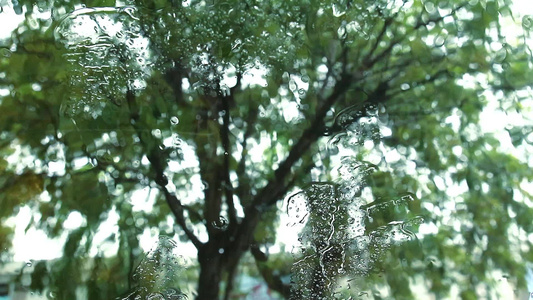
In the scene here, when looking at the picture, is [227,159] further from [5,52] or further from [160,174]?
[5,52]

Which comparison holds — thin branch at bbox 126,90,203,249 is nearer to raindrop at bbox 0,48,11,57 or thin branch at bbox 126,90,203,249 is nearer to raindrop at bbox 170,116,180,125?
raindrop at bbox 170,116,180,125

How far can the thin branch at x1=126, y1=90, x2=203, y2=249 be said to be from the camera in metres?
0.75

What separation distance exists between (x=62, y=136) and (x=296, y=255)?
1.20ft

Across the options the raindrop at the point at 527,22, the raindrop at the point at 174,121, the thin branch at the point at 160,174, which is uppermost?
the raindrop at the point at 527,22

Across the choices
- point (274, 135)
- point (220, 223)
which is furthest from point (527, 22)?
point (220, 223)

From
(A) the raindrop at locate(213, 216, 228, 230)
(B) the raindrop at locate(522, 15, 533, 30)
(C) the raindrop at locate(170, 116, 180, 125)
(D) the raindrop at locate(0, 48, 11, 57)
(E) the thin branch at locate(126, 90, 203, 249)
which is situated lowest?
(A) the raindrop at locate(213, 216, 228, 230)

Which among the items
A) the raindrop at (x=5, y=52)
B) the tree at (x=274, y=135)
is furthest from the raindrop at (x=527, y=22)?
the raindrop at (x=5, y=52)

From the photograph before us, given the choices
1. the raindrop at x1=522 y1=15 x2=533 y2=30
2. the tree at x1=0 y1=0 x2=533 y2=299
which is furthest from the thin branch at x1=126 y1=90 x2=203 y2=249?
the raindrop at x1=522 y1=15 x2=533 y2=30

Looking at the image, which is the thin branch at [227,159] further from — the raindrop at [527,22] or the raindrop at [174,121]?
the raindrop at [527,22]

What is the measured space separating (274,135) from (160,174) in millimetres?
171

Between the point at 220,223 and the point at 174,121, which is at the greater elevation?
the point at 174,121

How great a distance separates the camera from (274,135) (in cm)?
81

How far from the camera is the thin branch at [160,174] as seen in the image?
0.75 meters

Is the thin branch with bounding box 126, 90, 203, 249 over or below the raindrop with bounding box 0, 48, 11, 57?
below
